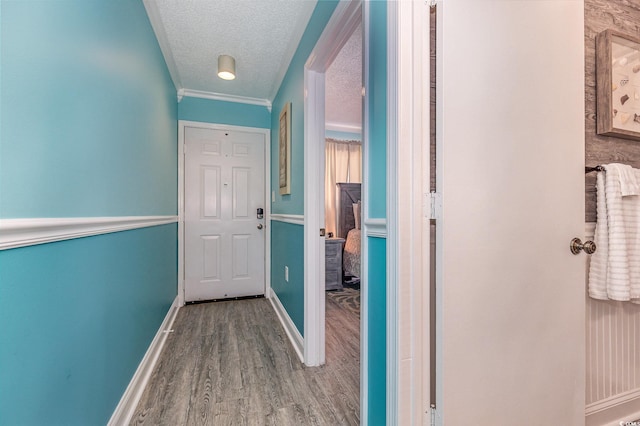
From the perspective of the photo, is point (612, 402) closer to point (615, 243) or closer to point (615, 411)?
point (615, 411)

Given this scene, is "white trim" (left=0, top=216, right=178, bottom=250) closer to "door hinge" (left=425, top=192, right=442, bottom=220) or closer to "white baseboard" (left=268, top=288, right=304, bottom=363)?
"door hinge" (left=425, top=192, right=442, bottom=220)

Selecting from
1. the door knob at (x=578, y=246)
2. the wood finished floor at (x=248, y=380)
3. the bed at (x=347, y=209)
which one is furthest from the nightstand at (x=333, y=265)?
the door knob at (x=578, y=246)

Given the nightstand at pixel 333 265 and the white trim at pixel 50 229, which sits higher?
the white trim at pixel 50 229

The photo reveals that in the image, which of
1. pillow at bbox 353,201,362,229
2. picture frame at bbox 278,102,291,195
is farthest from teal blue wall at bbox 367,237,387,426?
pillow at bbox 353,201,362,229

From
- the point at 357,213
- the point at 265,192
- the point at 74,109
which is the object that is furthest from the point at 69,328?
the point at 357,213

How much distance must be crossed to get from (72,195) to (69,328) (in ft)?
1.45

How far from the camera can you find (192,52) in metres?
2.27

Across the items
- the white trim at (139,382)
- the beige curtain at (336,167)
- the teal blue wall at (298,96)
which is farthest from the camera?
the beige curtain at (336,167)

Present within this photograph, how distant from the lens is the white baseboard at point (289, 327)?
1933 millimetres

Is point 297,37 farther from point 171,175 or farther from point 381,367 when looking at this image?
point 381,367

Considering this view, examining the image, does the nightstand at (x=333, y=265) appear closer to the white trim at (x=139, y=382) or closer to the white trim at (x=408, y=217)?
the white trim at (x=139, y=382)

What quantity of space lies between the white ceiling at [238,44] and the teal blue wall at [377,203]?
994 mm

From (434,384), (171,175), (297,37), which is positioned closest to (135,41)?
(297,37)

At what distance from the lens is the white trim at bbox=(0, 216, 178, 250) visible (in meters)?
0.62
